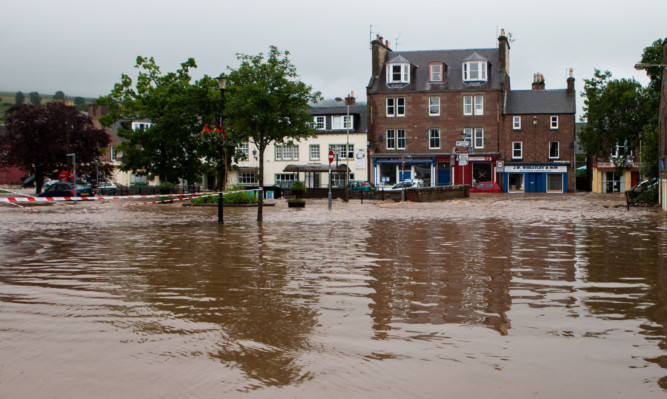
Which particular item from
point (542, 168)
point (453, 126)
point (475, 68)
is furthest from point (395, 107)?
point (542, 168)

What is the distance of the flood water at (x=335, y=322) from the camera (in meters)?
5.11

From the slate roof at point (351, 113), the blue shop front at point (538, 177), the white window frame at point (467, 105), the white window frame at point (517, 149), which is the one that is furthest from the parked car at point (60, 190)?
the white window frame at point (517, 149)

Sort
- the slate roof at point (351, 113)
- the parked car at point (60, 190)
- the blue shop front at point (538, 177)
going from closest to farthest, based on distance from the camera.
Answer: the parked car at point (60, 190) → the blue shop front at point (538, 177) → the slate roof at point (351, 113)

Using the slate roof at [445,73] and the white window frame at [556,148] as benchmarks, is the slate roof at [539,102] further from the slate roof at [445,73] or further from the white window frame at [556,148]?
the white window frame at [556,148]

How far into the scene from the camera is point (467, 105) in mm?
61062

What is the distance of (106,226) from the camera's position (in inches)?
854

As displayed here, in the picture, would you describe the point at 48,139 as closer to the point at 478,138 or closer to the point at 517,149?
the point at 478,138

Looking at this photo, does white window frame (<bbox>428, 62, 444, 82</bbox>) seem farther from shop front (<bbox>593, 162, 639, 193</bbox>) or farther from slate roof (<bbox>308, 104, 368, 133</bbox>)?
shop front (<bbox>593, 162, 639, 193</bbox>)

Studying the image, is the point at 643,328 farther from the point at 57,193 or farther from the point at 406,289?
the point at 57,193

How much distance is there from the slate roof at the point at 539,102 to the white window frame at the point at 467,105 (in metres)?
3.30

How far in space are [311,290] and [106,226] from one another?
1451cm

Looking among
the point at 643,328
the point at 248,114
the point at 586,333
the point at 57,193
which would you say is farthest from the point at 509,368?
the point at 57,193

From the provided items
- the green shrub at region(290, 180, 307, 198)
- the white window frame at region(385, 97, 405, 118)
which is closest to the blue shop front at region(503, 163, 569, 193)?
the white window frame at region(385, 97, 405, 118)

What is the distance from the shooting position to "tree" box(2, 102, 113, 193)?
195 feet
